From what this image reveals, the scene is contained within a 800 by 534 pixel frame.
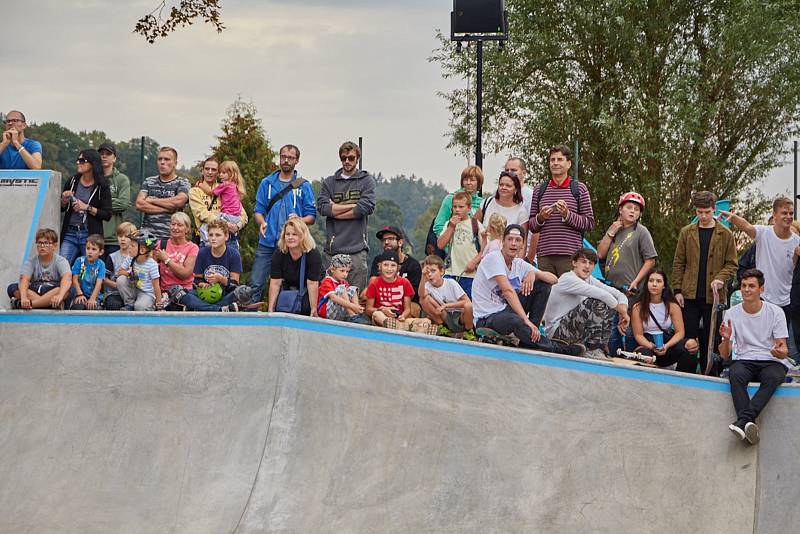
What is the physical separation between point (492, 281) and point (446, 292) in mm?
506

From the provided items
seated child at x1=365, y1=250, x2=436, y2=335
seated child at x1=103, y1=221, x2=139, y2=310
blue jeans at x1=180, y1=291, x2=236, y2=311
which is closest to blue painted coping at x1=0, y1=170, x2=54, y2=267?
seated child at x1=103, y1=221, x2=139, y2=310

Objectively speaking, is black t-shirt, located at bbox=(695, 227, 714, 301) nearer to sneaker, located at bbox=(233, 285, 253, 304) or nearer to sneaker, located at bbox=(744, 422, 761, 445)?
sneaker, located at bbox=(744, 422, 761, 445)

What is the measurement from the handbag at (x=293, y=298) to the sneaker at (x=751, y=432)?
357 cm

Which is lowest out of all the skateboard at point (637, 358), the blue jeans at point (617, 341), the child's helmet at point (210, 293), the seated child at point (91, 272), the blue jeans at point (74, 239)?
the skateboard at point (637, 358)

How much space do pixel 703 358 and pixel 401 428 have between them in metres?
3.04

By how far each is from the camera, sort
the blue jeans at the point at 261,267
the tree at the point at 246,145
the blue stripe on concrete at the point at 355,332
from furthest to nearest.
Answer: the tree at the point at 246,145
the blue jeans at the point at 261,267
the blue stripe on concrete at the point at 355,332

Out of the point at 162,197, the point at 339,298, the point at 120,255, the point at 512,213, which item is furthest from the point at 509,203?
the point at 120,255

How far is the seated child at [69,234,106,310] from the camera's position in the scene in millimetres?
8430

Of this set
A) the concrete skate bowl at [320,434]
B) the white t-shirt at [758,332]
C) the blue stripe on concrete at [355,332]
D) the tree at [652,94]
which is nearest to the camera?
the concrete skate bowl at [320,434]

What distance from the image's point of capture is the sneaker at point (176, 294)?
27.6 feet

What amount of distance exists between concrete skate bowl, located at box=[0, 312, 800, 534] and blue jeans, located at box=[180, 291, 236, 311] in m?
0.82

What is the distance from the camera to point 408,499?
7.39m

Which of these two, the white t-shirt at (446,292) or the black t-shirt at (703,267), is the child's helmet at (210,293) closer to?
the white t-shirt at (446,292)

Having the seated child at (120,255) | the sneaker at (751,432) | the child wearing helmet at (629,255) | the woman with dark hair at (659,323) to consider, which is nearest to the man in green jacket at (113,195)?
the seated child at (120,255)
